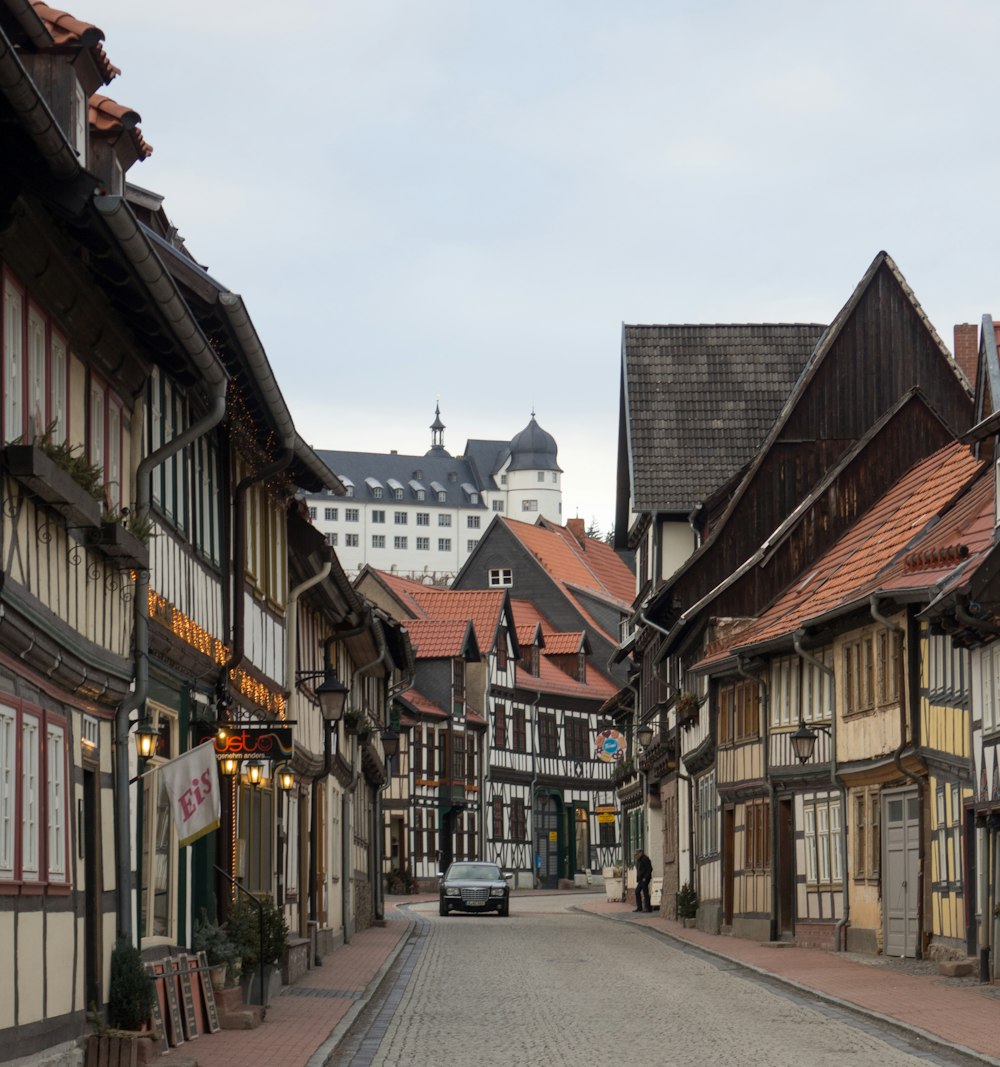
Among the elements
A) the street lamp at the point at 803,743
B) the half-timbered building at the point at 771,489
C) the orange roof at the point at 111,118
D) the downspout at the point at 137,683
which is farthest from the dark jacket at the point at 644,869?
the orange roof at the point at 111,118

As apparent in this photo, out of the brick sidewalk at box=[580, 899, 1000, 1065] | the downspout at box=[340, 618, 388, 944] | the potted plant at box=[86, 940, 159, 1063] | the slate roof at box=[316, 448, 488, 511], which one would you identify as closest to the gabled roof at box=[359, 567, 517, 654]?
the downspout at box=[340, 618, 388, 944]

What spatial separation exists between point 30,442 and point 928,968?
51.6ft

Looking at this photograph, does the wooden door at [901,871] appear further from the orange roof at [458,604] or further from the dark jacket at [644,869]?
the orange roof at [458,604]

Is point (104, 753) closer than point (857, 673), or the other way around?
point (104, 753)

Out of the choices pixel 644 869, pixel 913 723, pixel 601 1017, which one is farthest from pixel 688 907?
pixel 601 1017

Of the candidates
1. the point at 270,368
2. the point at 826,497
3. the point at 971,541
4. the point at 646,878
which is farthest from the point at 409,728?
the point at 270,368

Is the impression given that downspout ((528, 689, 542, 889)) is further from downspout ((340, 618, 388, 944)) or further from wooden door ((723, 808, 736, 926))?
wooden door ((723, 808, 736, 926))

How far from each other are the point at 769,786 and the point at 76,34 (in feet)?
70.8

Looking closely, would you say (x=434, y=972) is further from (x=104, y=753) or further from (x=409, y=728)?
(x=409, y=728)

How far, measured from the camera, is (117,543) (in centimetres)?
1316

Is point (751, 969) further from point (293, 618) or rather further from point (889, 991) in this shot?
point (293, 618)

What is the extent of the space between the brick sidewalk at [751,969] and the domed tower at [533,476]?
14658cm

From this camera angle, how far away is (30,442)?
1176cm

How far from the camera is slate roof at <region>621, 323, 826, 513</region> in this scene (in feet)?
139
